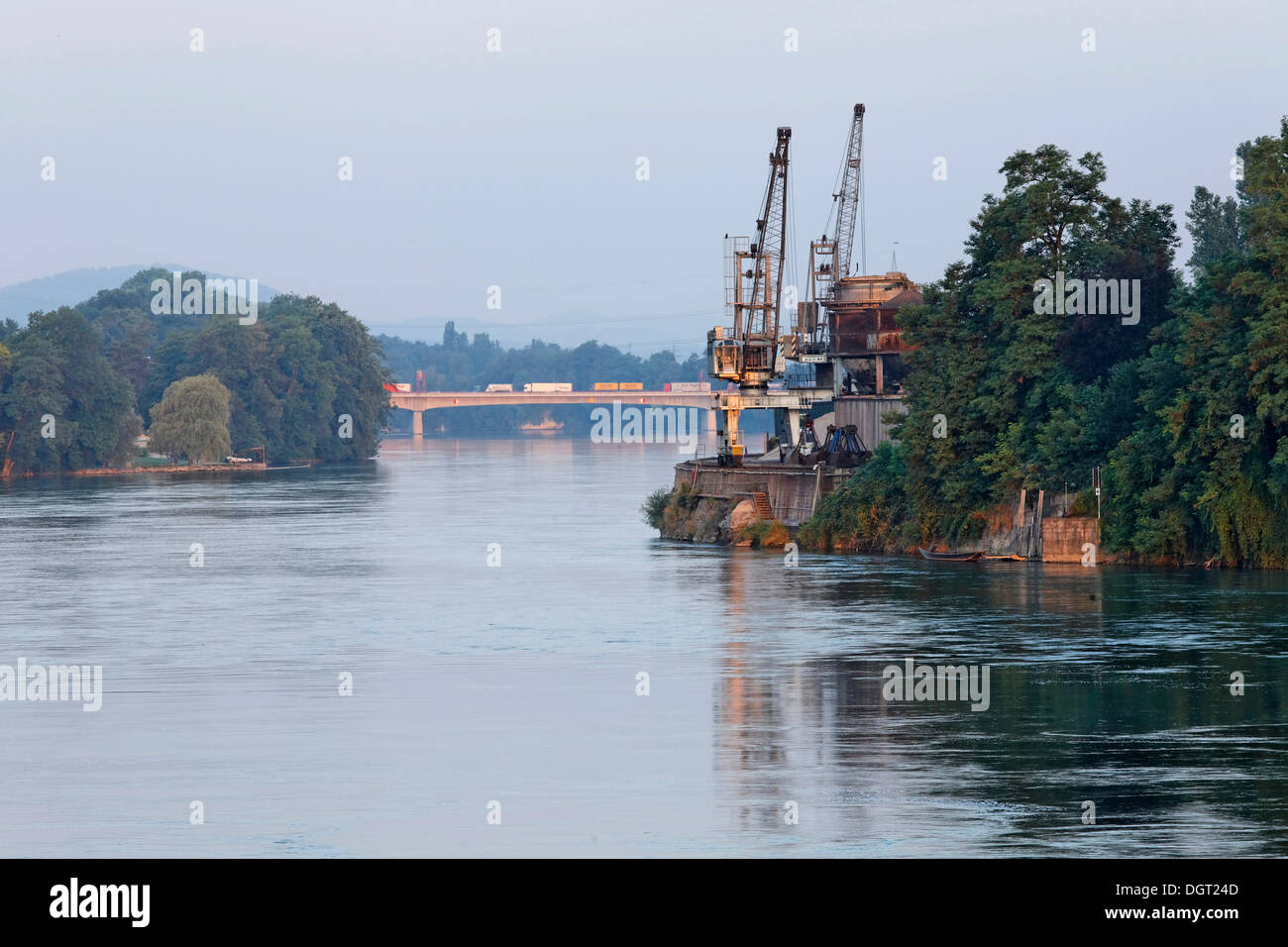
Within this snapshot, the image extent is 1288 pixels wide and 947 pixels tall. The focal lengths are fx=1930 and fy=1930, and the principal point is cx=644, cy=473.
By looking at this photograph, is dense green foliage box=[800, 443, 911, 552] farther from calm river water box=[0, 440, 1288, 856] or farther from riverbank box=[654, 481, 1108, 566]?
calm river water box=[0, 440, 1288, 856]

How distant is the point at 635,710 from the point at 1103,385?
48710mm

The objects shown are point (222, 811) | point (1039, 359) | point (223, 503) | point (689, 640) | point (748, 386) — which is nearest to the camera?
point (222, 811)

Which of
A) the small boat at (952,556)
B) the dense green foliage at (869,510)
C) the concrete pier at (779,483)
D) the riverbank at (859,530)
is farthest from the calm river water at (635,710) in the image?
the concrete pier at (779,483)

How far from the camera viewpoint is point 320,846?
35812mm

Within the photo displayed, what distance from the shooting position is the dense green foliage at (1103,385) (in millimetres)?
83500

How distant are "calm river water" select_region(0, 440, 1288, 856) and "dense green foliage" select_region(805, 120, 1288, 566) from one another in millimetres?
3524

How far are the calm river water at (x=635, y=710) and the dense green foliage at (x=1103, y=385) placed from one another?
3.52 metres

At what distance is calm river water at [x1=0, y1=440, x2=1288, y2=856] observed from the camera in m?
37.4

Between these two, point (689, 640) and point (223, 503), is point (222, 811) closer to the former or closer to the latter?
point (689, 640)

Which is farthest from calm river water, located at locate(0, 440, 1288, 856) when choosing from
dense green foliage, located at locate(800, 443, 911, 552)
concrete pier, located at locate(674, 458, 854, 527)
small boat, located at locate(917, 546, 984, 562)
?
concrete pier, located at locate(674, 458, 854, 527)

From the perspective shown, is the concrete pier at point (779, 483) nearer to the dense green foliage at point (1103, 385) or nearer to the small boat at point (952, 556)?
the dense green foliage at point (1103, 385)

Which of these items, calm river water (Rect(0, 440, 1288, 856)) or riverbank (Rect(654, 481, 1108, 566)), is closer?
calm river water (Rect(0, 440, 1288, 856))
